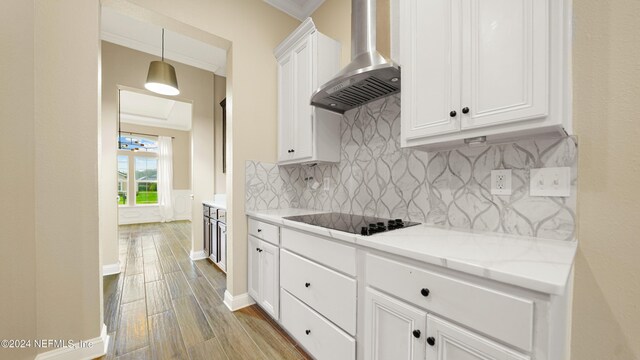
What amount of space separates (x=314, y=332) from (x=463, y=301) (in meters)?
0.99

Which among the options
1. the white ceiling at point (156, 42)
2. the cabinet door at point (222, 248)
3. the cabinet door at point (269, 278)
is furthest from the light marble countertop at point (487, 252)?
the white ceiling at point (156, 42)

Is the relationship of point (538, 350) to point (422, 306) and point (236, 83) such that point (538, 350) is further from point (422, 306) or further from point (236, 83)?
point (236, 83)

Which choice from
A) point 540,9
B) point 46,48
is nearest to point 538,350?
point 540,9

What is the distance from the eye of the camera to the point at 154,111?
598 cm

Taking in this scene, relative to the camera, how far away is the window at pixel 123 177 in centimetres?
676

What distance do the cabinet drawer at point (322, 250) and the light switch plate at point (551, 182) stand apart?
0.91m

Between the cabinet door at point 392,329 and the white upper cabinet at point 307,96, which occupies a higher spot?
the white upper cabinet at point 307,96

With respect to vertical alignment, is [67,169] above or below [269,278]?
above

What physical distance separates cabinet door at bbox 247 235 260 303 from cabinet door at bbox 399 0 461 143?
157 cm

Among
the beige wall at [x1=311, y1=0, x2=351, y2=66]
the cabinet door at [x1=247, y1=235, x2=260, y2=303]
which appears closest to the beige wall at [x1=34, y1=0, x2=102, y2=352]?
the cabinet door at [x1=247, y1=235, x2=260, y2=303]

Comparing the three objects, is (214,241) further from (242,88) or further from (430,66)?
(430,66)

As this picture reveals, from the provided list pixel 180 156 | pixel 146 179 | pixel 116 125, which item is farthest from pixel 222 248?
pixel 146 179

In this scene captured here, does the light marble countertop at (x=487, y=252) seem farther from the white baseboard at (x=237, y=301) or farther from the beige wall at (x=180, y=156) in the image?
the beige wall at (x=180, y=156)

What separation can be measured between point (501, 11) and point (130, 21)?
12.3ft
